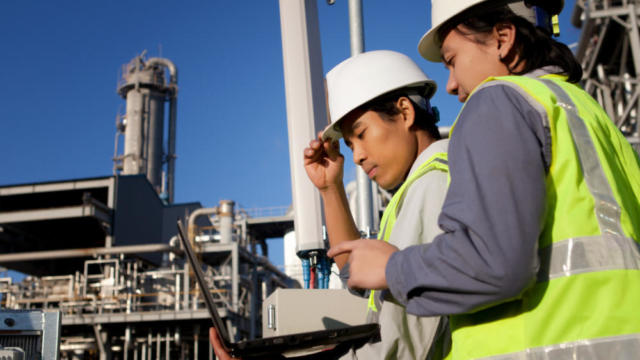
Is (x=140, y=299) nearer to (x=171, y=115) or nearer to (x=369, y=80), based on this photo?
(x=171, y=115)

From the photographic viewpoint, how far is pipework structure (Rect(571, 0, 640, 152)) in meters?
16.1

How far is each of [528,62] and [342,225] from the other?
1288mm

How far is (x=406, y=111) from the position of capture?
6.52 feet

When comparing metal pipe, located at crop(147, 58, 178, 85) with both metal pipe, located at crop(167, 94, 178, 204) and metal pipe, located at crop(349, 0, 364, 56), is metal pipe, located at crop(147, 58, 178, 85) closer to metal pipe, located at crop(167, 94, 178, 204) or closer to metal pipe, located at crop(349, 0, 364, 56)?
metal pipe, located at crop(167, 94, 178, 204)

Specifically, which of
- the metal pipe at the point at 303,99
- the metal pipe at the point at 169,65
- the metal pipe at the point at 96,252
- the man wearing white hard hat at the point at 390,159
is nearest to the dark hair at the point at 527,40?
the man wearing white hard hat at the point at 390,159

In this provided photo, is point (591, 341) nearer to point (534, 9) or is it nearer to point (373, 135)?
point (534, 9)

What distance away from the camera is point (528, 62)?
1.45m

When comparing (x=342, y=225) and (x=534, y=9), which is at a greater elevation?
(x=534, y=9)

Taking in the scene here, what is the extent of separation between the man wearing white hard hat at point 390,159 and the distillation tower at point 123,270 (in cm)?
1603

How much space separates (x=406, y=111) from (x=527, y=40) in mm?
613

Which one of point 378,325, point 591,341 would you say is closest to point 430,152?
point 378,325

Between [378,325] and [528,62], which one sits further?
[378,325]

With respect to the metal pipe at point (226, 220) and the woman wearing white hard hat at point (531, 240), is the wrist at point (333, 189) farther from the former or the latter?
the metal pipe at point (226, 220)

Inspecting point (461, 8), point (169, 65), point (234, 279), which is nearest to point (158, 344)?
point (234, 279)
